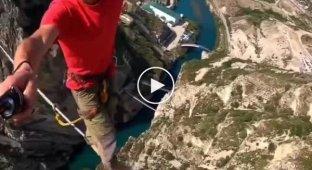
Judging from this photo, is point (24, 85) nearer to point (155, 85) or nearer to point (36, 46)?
point (36, 46)

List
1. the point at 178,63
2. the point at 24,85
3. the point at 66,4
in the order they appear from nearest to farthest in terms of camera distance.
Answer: the point at 24,85, the point at 66,4, the point at 178,63

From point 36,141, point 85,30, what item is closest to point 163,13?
point 36,141

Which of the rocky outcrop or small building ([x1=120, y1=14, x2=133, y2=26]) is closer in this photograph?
the rocky outcrop

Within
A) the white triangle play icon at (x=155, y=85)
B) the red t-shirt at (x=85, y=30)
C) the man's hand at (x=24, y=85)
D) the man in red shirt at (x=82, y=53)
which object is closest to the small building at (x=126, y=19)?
the white triangle play icon at (x=155, y=85)

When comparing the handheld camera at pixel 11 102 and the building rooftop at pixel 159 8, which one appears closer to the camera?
the handheld camera at pixel 11 102

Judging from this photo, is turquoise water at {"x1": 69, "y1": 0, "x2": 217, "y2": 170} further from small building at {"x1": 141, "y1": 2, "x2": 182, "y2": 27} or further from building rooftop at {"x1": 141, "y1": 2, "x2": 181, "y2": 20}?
Result: small building at {"x1": 141, "y1": 2, "x2": 182, "y2": 27}

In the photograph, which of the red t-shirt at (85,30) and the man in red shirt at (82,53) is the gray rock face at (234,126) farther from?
the red t-shirt at (85,30)
